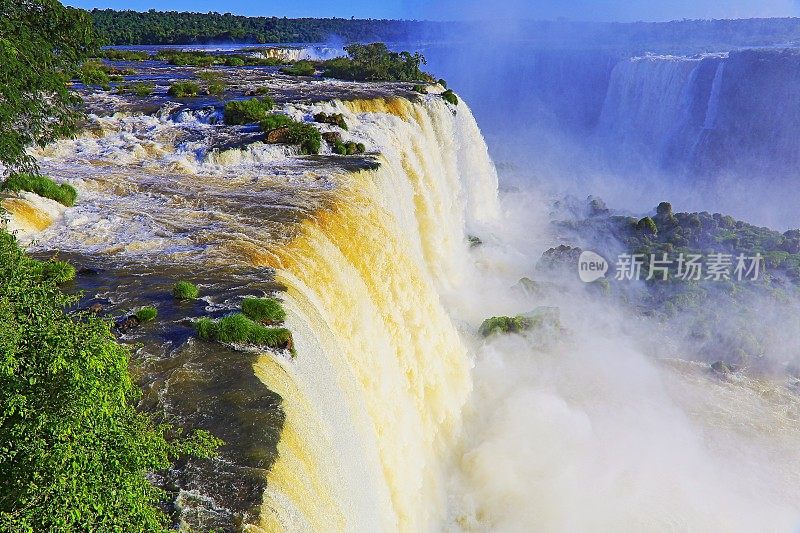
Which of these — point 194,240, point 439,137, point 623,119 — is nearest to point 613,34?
point 623,119

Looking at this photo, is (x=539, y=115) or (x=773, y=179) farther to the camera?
(x=539, y=115)

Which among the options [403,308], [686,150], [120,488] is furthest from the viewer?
[686,150]

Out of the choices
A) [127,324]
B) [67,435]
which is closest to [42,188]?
[127,324]

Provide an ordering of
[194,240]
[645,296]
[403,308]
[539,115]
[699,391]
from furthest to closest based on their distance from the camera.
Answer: [539,115], [645,296], [699,391], [403,308], [194,240]

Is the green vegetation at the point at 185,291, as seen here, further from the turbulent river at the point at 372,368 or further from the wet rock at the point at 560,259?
the wet rock at the point at 560,259

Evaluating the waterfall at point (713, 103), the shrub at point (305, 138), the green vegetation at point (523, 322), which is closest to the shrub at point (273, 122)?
the shrub at point (305, 138)

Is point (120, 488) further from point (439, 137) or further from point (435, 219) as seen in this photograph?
point (439, 137)
